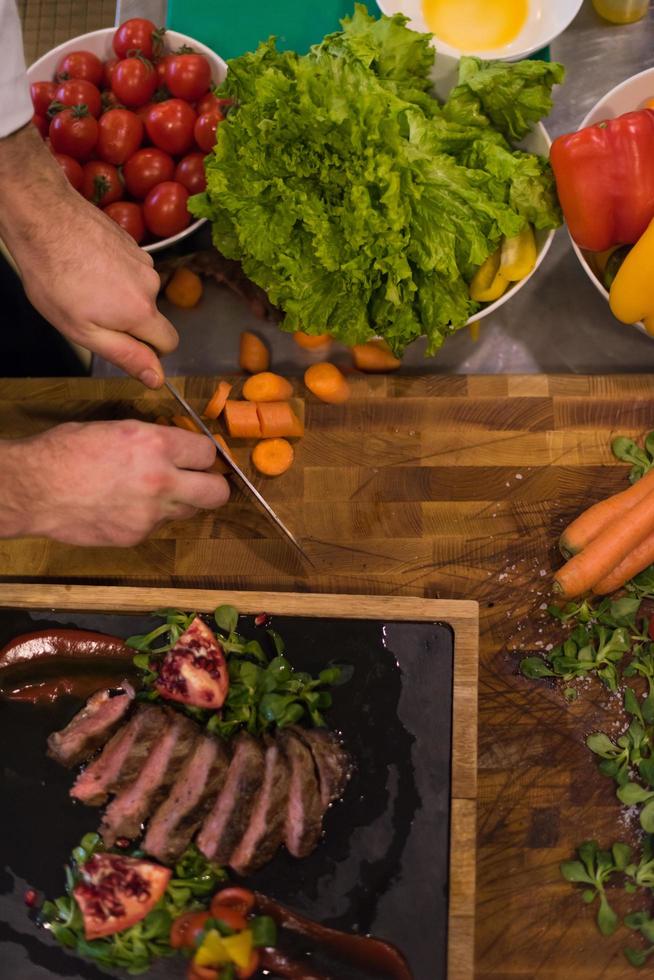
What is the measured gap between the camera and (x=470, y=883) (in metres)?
1.90

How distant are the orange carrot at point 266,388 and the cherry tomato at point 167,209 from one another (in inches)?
16.5

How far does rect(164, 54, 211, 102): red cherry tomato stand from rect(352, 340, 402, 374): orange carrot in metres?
0.76

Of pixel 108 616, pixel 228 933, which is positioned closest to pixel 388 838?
pixel 228 933

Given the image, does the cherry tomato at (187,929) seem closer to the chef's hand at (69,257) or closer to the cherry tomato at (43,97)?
the chef's hand at (69,257)

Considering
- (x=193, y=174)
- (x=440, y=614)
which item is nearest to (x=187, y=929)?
(x=440, y=614)

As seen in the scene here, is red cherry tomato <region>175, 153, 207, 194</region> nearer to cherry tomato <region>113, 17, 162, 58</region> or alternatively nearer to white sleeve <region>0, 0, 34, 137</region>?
cherry tomato <region>113, 17, 162, 58</region>

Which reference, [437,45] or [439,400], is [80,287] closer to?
[439,400]

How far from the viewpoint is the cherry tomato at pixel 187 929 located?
1.88m

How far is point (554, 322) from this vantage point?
2387 mm

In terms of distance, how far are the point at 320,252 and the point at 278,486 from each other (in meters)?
0.61

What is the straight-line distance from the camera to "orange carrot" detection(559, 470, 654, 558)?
7.00ft

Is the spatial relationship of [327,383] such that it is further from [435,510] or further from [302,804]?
[302,804]

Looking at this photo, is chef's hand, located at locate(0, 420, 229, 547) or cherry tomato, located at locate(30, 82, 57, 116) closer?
chef's hand, located at locate(0, 420, 229, 547)

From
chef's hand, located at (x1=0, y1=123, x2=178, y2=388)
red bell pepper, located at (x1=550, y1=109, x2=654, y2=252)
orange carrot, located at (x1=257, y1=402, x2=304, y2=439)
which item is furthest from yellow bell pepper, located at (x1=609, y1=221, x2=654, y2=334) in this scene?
chef's hand, located at (x1=0, y1=123, x2=178, y2=388)
